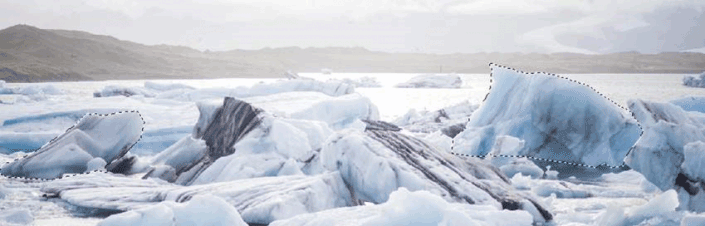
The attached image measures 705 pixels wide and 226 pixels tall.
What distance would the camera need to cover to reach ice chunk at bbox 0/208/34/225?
7.01 metres

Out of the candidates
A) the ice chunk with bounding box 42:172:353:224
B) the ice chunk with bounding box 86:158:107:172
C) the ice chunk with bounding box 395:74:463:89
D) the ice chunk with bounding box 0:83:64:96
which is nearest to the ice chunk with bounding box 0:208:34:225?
the ice chunk with bounding box 42:172:353:224

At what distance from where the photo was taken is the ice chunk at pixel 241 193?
6.66 metres

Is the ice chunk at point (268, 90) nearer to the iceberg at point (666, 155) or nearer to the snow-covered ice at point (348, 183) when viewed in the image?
the snow-covered ice at point (348, 183)

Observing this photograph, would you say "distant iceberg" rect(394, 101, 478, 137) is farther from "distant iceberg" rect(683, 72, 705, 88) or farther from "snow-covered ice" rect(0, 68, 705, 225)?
"distant iceberg" rect(683, 72, 705, 88)

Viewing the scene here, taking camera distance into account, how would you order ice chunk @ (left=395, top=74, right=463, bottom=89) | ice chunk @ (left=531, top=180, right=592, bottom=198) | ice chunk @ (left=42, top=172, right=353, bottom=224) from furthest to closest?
ice chunk @ (left=395, top=74, right=463, bottom=89)
ice chunk @ (left=531, top=180, right=592, bottom=198)
ice chunk @ (left=42, top=172, right=353, bottom=224)

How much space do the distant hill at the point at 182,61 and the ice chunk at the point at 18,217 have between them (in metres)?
73.8

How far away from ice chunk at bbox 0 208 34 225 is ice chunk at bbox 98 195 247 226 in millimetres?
1999

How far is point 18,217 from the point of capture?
7.07 meters

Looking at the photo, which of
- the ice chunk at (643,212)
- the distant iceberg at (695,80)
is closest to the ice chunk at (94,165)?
the ice chunk at (643,212)

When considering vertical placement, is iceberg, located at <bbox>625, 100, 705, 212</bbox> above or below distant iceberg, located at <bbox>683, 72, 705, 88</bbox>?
above

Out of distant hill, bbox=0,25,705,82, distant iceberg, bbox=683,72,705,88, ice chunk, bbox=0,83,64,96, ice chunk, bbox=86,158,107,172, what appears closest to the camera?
ice chunk, bbox=86,158,107,172

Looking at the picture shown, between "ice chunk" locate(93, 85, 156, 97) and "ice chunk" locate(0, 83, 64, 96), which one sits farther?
"ice chunk" locate(0, 83, 64, 96)

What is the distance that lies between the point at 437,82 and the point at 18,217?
211ft

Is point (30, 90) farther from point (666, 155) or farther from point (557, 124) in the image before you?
point (666, 155)
